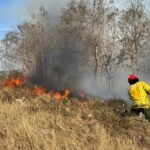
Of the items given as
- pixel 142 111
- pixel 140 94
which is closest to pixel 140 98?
pixel 140 94

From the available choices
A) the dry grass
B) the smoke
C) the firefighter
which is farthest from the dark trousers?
the smoke

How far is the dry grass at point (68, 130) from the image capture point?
6.56m

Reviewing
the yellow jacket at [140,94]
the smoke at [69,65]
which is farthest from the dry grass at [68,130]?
the smoke at [69,65]

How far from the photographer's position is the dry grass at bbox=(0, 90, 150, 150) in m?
6.56

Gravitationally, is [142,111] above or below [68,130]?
above

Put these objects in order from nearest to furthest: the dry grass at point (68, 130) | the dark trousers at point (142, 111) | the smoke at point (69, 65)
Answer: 1. the dry grass at point (68, 130)
2. the dark trousers at point (142, 111)
3. the smoke at point (69, 65)

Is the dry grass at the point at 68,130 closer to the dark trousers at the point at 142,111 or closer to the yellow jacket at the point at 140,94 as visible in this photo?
the dark trousers at the point at 142,111

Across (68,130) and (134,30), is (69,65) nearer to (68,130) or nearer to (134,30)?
(134,30)

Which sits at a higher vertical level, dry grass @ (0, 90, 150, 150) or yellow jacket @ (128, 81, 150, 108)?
yellow jacket @ (128, 81, 150, 108)

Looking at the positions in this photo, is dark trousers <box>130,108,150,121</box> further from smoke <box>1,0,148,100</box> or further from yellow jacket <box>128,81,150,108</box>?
smoke <box>1,0,148,100</box>

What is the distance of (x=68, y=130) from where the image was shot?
7.39 m

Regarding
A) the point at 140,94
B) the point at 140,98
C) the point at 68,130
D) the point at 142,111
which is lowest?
the point at 68,130

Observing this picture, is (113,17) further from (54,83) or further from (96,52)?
(54,83)

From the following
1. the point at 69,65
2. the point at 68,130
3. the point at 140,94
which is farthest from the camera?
the point at 69,65
